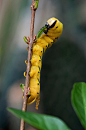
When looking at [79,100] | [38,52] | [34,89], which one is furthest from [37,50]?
[79,100]

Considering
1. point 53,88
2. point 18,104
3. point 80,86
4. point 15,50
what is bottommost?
point 18,104

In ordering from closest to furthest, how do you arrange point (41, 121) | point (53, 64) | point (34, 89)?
point (41, 121)
point (34, 89)
point (53, 64)

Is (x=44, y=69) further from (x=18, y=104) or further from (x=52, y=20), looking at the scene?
(x=52, y=20)

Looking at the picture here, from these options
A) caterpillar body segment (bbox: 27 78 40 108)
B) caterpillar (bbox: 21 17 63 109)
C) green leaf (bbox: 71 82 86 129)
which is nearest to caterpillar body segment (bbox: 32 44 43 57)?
caterpillar (bbox: 21 17 63 109)

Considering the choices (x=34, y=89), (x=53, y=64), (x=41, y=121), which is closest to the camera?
(x=41, y=121)

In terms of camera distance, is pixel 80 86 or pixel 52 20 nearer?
pixel 80 86

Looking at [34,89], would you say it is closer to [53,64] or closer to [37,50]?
[37,50]

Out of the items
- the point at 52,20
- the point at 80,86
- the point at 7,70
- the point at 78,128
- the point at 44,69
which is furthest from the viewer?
the point at 7,70

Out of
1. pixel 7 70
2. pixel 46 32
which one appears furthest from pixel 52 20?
pixel 7 70

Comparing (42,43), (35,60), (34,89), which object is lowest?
(34,89)
